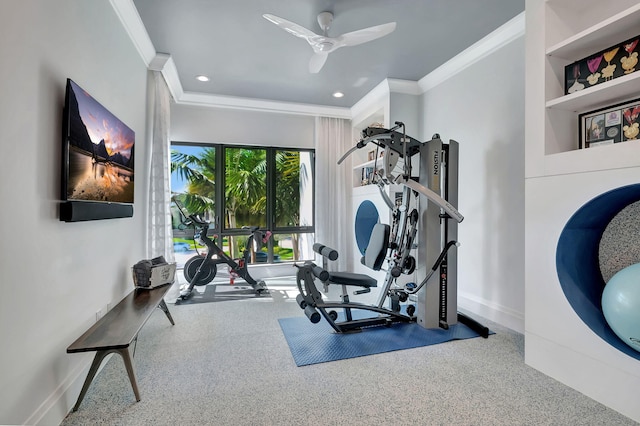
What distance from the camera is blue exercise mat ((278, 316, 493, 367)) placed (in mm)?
2348

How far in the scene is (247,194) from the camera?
5.12 meters

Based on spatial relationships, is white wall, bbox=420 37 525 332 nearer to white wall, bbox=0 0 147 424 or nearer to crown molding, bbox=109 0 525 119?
crown molding, bbox=109 0 525 119

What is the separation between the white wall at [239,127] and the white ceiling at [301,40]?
40 cm

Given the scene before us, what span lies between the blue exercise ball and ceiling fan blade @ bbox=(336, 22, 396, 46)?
2.19 meters

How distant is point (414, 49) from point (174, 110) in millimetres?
3467

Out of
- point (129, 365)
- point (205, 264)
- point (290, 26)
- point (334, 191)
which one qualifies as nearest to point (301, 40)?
point (290, 26)

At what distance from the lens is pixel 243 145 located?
16.3 ft

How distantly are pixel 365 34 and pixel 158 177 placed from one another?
9.10 feet

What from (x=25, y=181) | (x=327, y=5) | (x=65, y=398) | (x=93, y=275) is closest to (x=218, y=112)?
(x=327, y=5)

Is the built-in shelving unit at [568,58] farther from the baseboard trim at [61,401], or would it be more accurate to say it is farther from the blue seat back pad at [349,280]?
the baseboard trim at [61,401]

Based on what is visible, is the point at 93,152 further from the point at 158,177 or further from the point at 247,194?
the point at 247,194

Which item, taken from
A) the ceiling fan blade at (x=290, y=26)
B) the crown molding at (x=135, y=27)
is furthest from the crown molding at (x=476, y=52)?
the crown molding at (x=135, y=27)

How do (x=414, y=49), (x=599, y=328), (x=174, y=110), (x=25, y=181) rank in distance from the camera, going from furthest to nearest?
(x=174, y=110) → (x=414, y=49) → (x=599, y=328) → (x=25, y=181)

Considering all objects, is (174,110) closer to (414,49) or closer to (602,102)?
(414,49)
